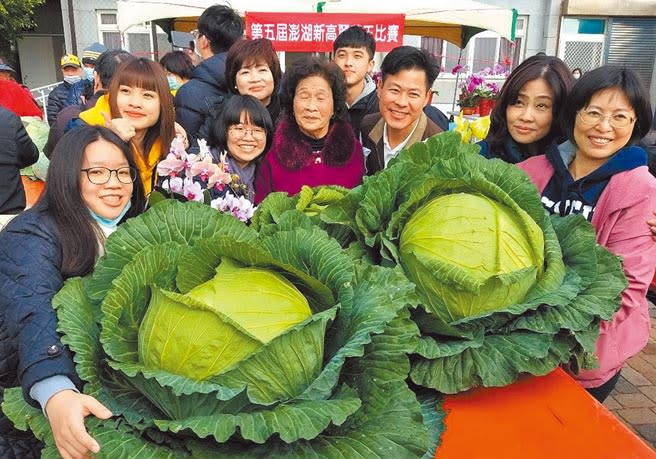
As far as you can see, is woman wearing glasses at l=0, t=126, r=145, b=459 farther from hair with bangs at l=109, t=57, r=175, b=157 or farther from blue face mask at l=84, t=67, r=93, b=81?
blue face mask at l=84, t=67, r=93, b=81

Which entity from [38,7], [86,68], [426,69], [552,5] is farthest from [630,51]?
[38,7]

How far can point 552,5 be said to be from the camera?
1519cm

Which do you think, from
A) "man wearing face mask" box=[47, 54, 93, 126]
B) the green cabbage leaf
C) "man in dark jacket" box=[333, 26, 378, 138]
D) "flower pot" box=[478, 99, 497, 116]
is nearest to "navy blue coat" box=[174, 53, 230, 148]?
"man in dark jacket" box=[333, 26, 378, 138]

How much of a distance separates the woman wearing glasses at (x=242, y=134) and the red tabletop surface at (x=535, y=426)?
162 centimetres

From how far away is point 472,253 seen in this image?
147 cm

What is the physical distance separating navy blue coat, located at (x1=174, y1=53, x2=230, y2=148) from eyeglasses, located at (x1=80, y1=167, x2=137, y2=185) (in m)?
1.66

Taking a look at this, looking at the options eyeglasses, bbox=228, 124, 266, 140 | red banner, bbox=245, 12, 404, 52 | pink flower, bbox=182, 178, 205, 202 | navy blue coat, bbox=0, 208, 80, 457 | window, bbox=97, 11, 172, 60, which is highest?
window, bbox=97, 11, 172, 60

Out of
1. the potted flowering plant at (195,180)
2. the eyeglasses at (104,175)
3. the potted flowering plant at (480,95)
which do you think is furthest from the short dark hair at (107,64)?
the potted flowering plant at (480,95)

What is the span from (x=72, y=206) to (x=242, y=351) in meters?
0.82

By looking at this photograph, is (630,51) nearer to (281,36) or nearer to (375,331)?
(281,36)

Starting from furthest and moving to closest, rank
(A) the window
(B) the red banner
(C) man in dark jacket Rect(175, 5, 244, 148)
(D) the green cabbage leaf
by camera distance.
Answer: (A) the window
(B) the red banner
(C) man in dark jacket Rect(175, 5, 244, 148)
(D) the green cabbage leaf

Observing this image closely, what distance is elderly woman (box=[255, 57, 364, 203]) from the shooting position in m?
2.79

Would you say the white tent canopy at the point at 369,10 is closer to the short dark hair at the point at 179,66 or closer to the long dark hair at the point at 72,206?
the short dark hair at the point at 179,66

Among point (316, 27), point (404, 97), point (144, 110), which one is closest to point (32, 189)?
point (144, 110)
